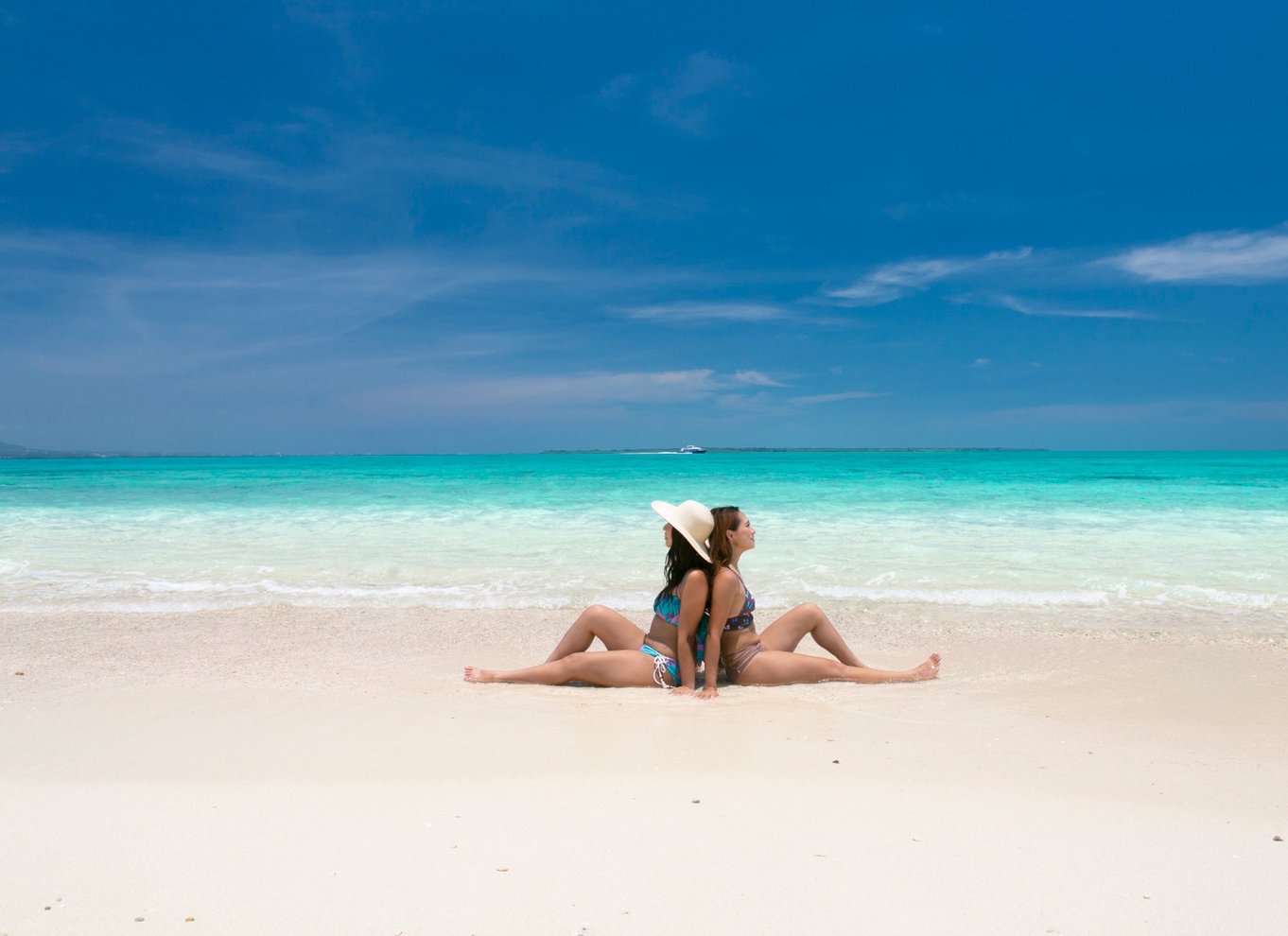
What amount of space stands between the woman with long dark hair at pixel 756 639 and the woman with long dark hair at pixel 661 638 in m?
0.11

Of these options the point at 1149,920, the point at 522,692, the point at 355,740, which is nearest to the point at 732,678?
the point at 522,692

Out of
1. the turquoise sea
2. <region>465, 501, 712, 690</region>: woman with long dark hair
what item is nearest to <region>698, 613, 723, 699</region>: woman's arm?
<region>465, 501, 712, 690</region>: woman with long dark hair

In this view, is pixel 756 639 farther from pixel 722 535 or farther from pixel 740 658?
pixel 722 535

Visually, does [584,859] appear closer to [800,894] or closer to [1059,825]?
[800,894]

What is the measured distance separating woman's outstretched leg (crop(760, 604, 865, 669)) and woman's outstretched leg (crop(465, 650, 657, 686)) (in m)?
0.81

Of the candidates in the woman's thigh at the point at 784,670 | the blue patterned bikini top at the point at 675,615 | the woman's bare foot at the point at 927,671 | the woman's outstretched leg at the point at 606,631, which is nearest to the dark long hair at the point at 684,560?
the blue patterned bikini top at the point at 675,615

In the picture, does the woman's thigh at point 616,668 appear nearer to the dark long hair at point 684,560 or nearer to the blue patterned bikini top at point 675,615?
the blue patterned bikini top at point 675,615

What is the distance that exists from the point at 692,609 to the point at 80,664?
4.20 m

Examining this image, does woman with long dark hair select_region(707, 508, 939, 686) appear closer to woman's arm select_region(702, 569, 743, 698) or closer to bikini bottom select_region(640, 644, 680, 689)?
woman's arm select_region(702, 569, 743, 698)

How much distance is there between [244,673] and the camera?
535 cm

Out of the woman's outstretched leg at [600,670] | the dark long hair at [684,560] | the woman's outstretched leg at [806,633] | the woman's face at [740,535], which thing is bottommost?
the woman's outstretched leg at [600,670]

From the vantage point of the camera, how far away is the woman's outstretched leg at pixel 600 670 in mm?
4977

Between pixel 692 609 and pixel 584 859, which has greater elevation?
pixel 692 609

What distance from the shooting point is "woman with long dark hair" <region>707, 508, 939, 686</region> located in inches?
188
